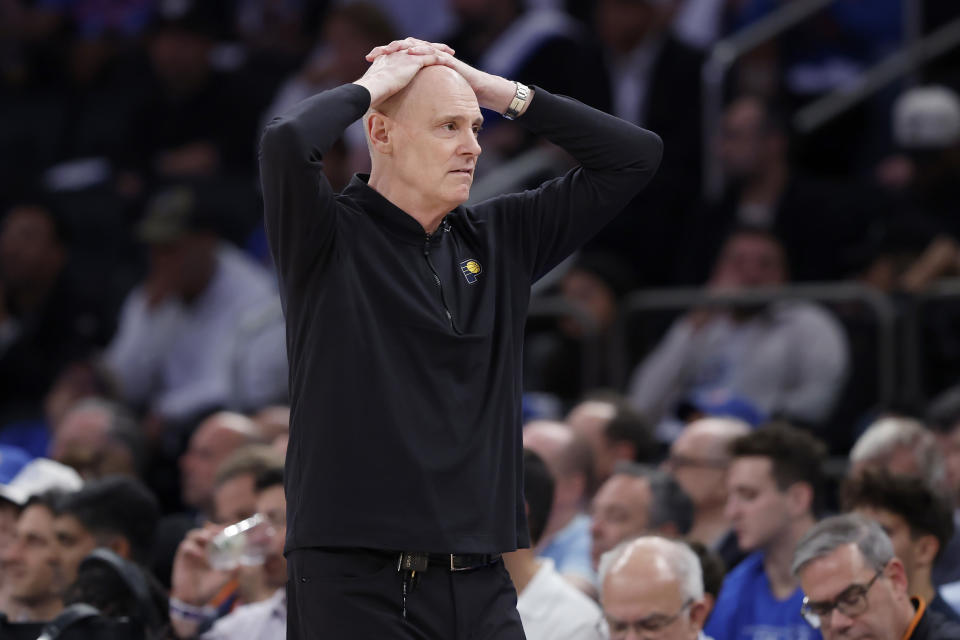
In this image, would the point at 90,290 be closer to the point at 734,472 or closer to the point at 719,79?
the point at 719,79

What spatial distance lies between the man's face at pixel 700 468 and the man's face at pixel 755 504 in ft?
1.76

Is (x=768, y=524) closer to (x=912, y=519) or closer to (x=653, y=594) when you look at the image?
(x=912, y=519)

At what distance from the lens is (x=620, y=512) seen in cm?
551

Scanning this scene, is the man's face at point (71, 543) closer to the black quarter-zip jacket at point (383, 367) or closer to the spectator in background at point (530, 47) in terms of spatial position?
the black quarter-zip jacket at point (383, 367)

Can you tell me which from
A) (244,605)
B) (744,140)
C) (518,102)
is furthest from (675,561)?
(744,140)

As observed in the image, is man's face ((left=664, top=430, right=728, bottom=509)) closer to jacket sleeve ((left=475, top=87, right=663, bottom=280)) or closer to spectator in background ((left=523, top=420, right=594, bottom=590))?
spectator in background ((left=523, top=420, right=594, bottom=590))

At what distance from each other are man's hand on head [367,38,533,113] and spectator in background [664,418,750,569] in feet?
9.65

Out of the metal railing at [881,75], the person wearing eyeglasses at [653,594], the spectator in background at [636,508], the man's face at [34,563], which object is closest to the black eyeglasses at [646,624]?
the person wearing eyeglasses at [653,594]

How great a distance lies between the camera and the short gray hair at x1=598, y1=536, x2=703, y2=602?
447 cm

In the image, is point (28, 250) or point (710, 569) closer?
point (710, 569)

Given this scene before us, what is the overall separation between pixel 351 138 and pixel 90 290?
1990 millimetres

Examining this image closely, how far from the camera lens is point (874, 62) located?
9.21 metres

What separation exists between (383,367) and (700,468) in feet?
10.9

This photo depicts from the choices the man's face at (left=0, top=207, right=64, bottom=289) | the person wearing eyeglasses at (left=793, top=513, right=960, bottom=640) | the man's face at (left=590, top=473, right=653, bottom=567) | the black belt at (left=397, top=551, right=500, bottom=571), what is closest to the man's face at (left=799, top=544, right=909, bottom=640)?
the person wearing eyeglasses at (left=793, top=513, right=960, bottom=640)
